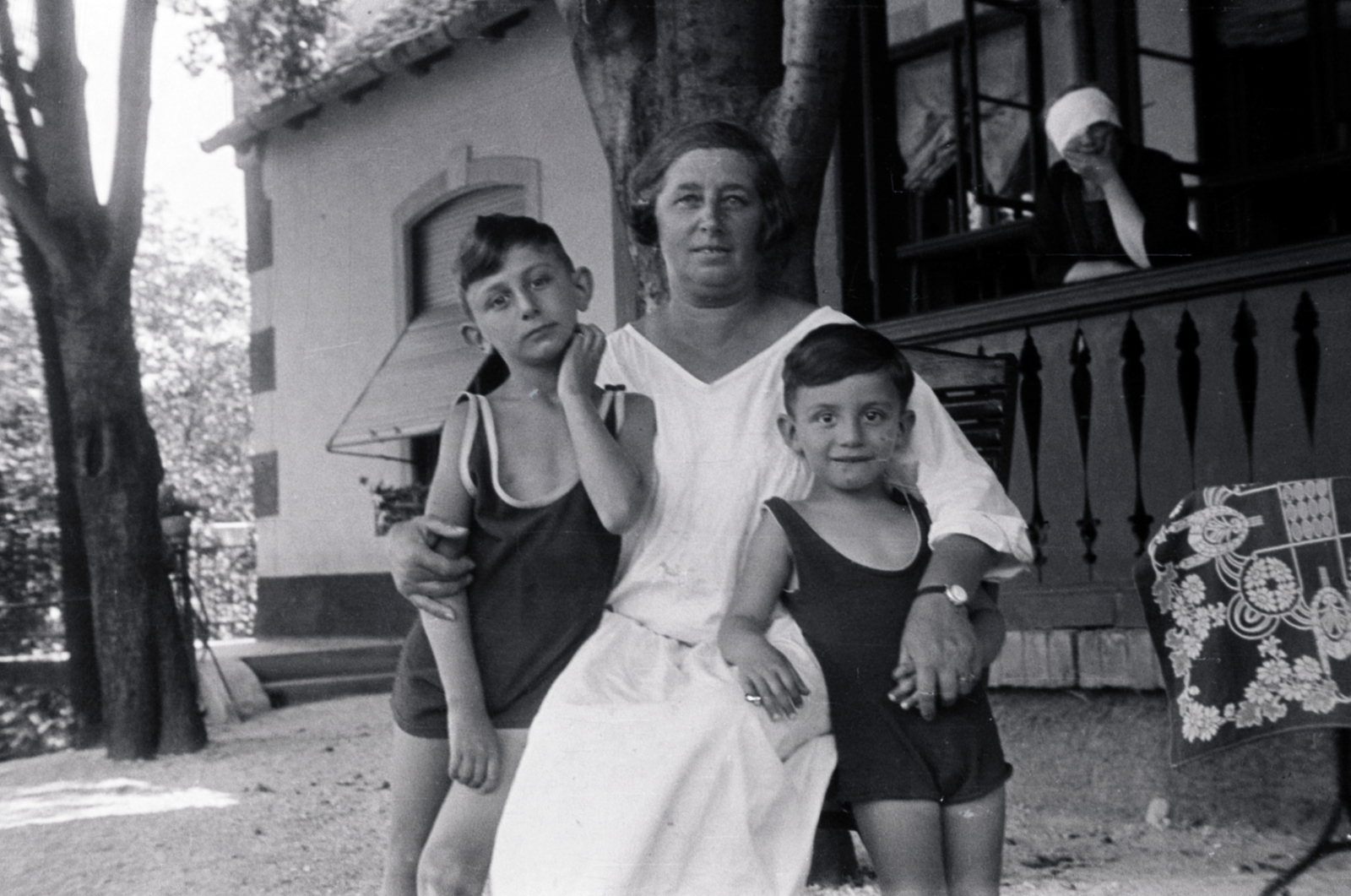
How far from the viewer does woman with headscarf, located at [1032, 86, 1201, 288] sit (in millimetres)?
4820

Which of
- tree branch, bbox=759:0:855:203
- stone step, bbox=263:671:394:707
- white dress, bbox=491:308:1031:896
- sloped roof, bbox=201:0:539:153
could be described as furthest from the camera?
stone step, bbox=263:671:394:707

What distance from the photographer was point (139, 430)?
19.5 feet

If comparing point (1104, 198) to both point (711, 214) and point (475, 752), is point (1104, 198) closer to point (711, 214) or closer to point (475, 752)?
point (711, 214)

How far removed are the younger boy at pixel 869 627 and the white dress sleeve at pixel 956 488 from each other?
0.14 feet

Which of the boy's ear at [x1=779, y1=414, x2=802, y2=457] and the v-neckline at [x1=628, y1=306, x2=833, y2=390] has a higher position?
the v-neckline at [x1=628, y1=306, x2=833, y2=390]

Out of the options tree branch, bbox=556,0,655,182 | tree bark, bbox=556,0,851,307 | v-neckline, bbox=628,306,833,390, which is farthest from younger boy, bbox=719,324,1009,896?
tree branch, bbox=556,0,655,182

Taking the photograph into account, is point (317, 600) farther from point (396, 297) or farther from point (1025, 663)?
point (1025, 663)

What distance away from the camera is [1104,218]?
194 inches

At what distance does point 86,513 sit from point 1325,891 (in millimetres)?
4687

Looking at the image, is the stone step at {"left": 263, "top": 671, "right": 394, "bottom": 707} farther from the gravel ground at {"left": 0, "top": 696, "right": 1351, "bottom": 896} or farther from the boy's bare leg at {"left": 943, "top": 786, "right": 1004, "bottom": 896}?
the boy's bare leg at {"left": 943, "top": 786, "right": 1004, "bottom": 896}

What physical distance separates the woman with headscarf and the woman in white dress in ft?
8.85

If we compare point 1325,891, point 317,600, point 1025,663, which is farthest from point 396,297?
point 1325,891

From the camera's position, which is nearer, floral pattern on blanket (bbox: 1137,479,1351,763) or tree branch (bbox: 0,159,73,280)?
floral pattern on blanket (bbox: 1137,479,1351,763)

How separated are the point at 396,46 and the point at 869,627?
18.4 ft
